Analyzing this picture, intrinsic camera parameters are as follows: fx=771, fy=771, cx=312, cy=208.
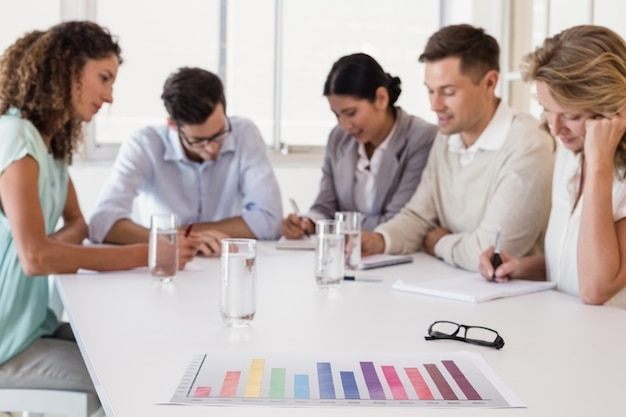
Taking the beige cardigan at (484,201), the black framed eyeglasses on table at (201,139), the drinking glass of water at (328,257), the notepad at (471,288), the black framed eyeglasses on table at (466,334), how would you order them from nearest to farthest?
the black framed eyeglasses on table at (466,334) → the notepad at (471,288) → the drinking glass of water at (328,257) → the beige cardigan at (484,201) → the black framed eyeglasses on table at (201,139)

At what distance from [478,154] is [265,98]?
1.98m

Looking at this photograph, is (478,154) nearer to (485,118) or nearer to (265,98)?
(485,118)

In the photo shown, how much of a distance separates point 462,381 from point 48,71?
1.53 metres

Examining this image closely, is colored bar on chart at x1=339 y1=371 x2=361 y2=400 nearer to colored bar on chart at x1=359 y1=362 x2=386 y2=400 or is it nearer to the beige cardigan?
colored bar on chart at x1=359 y1=362 x2=386 y2=400

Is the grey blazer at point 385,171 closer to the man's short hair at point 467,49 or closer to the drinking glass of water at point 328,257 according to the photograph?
the man's short hair at point 467,49

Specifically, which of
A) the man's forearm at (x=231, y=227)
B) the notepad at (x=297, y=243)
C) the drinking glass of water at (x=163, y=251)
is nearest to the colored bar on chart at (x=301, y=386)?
the drinking glass of water at (x=163, y=251)

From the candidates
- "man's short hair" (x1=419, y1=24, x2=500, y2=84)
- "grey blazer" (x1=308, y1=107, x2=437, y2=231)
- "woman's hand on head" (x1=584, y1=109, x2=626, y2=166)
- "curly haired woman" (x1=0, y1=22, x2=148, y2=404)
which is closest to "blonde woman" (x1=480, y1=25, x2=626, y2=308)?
"woman's hand on head" (x1=584, y1=109, x2=626, y2=166)

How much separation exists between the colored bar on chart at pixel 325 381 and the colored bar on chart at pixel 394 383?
8 cm

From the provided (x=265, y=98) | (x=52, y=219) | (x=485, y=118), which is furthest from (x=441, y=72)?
(x=265, y=98)

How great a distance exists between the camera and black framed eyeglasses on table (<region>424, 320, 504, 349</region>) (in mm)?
1267

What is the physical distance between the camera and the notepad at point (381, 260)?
7.02ft

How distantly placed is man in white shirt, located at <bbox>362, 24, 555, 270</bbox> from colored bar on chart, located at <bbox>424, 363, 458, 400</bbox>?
3.48ft

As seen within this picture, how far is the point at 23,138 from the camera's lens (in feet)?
6.34

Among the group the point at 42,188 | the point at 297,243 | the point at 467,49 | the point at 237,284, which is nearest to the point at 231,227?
the point at 297,243
